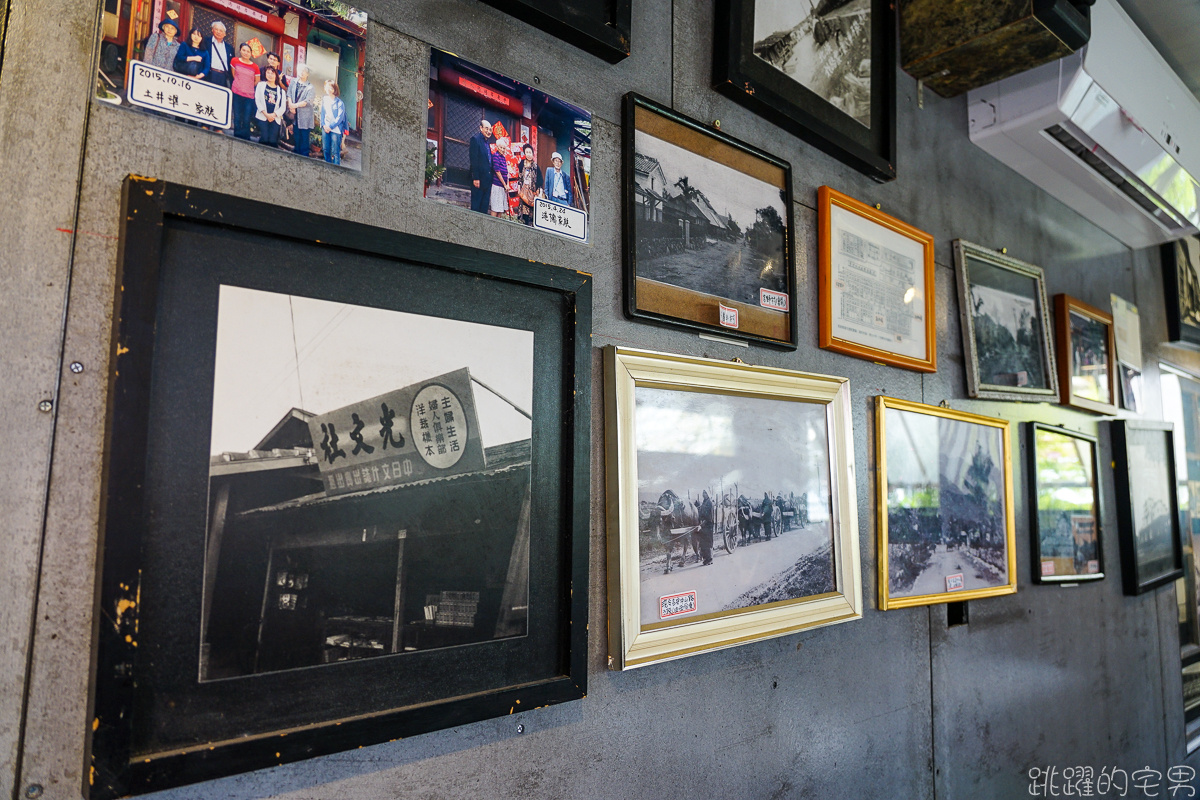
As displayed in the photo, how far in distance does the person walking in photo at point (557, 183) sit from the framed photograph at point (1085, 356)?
235 centimetres

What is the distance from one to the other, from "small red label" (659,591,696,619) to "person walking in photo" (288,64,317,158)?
938mm

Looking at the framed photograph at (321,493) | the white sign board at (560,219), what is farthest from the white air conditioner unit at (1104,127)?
the framed photograph at (321,493)

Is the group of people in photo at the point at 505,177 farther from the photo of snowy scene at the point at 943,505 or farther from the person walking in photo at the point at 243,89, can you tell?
the photo of snowy scene at the point at 943,505

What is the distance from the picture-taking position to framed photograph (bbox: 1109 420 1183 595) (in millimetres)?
2861

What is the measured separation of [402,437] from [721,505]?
696mm

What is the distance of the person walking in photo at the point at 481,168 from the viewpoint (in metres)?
1.07

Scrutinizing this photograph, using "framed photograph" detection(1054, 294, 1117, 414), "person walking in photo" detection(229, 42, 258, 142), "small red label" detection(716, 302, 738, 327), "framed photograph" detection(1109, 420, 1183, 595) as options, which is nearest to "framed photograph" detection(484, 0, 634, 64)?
"person walking in photo" detection(229, 42, 258, 142)

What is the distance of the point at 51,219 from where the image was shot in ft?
2.46

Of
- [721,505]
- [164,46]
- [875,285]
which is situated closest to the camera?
[164,46]

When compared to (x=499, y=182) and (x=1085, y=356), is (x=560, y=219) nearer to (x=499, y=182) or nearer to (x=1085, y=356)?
(x=499, y=182)

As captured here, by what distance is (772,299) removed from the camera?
150 cm

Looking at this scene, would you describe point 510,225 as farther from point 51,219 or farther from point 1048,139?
point 1048,139

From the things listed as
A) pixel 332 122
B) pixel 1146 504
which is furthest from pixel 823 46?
pixel 1146 504

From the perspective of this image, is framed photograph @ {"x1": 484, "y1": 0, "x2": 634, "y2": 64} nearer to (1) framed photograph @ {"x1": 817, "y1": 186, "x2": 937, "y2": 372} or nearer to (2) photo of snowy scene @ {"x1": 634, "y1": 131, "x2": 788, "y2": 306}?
(2) photo of snowy scene @ {"x1": 634, "y1": 131, "x2": 788, "y2": 306}
